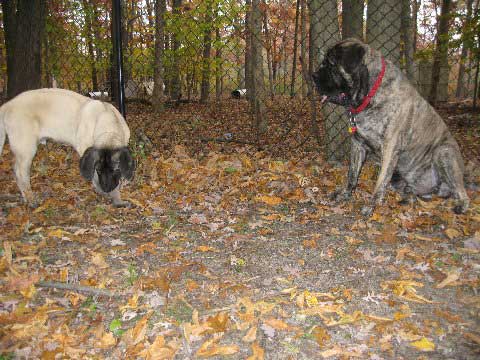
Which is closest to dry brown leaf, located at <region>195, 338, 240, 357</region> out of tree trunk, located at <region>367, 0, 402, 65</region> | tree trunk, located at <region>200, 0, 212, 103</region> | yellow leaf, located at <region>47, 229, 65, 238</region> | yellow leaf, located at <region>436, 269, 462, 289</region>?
yellow leaf, located at <region>436, 269, 462, 289</region>

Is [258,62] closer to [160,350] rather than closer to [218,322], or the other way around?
[218,322]

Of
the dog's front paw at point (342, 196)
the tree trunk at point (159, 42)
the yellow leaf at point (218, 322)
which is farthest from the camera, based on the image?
the tree trunk at point (159, 42)

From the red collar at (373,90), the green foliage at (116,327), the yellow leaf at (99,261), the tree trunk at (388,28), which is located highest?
the tree trunk at (388,28)

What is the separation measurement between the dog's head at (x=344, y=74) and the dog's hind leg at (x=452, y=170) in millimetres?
1162

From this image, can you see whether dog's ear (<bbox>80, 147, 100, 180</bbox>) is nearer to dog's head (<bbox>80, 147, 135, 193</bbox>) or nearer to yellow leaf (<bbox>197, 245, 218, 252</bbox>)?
dog's head (<bbox>80, 147, 135, 193</bbox>)

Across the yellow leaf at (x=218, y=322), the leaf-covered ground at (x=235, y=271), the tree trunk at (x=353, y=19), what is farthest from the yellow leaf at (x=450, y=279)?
the tree trunk at (x=353, y=19)

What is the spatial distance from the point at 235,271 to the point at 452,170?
108 inches

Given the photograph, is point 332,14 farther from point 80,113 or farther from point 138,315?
point 138,315

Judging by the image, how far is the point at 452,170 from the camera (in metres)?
4.41

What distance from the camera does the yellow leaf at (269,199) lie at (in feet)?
15.0

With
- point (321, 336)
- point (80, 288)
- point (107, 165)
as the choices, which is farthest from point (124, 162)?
point (321, 336)

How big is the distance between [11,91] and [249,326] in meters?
7.48

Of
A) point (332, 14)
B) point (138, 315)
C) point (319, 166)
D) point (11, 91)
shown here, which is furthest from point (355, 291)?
point (11, 91)

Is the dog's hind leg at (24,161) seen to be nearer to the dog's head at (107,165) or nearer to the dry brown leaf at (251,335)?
the dog's head at (107,165)
